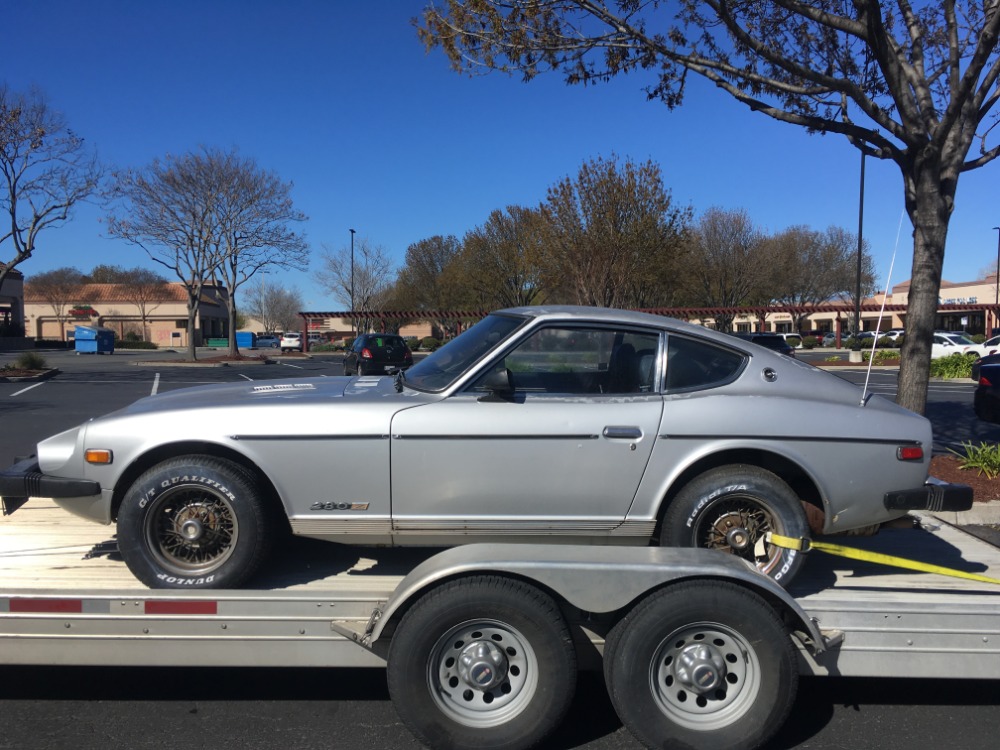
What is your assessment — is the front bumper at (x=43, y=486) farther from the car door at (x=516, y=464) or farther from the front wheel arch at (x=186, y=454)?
the car door at (x=516, y=464)

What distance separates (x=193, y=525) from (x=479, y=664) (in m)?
1.45

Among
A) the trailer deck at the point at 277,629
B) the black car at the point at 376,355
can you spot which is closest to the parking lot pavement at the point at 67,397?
the black car at the point at 376,355

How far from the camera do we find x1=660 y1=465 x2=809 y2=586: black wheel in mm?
3432

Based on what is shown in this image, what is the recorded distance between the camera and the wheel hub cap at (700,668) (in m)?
2.93

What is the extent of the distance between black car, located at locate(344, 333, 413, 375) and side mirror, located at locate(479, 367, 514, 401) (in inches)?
768

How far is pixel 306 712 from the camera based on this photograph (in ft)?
10.9

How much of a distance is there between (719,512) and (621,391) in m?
0.73

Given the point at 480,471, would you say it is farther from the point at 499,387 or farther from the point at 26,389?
the point at 26,389

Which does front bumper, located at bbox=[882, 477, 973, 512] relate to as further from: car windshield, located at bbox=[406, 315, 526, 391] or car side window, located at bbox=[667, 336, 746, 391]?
car windshield, located at bbox=[406, 315, 526, 391]

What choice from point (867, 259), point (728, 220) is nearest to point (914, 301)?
point (728, 220)

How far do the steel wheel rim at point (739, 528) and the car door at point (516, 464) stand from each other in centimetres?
40

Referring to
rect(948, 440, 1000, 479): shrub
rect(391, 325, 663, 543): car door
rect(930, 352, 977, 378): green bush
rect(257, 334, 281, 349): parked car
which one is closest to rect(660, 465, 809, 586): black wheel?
rect(391, 325, 663, 543): car door

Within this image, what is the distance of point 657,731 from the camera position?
2904 millimetres

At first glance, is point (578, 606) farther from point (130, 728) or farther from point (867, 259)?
point (867, 259)
